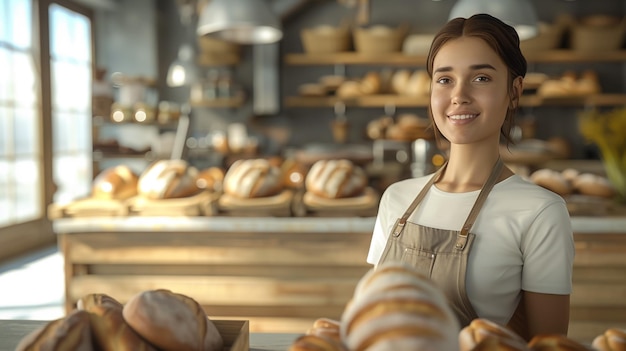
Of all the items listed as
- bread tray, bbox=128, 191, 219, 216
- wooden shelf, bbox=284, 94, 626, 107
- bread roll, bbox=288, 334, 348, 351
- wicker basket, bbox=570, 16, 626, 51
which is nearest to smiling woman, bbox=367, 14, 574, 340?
bread roll, bbox=288, 334, 348, 351

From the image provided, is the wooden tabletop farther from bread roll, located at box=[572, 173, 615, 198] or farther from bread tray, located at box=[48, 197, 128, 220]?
bread roll, located at box=[572, 173, 615, 198]

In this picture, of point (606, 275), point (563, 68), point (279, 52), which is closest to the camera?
point (606, 275)

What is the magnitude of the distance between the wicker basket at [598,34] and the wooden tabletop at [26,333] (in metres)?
5.50

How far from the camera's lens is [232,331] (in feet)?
2.62

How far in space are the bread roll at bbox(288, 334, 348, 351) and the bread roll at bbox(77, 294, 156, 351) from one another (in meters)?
0.17

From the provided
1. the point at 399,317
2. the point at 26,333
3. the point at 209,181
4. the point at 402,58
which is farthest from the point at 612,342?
the point at 402,58

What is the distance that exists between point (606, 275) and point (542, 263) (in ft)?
5.13

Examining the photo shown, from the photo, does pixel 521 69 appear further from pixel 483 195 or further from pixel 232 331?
pixel 232 331

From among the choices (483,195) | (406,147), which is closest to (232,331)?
(483,195)

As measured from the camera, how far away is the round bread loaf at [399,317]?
20.9 inches

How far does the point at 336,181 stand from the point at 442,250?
1.49 meters

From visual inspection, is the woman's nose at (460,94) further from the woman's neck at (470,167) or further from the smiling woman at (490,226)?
the woman's neck at (470,167)

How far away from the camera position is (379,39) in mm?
5793

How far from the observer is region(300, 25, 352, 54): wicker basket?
19.3ft
